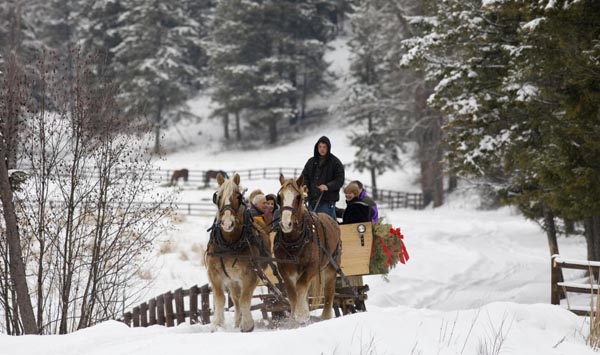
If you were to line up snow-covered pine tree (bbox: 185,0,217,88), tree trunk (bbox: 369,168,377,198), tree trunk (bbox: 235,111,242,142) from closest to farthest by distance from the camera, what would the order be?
tree trunk (bbox: 369,168,377,198), tree trunk (bbox: 235,111,242,142), snow-covered pine tree (bbox: 185,0,217,88)

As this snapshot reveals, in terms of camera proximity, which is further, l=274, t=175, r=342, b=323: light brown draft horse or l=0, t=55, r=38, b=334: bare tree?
l=0, t=55, r=38, b=334: bare tree

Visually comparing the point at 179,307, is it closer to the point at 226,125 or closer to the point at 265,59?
the point at 265,59

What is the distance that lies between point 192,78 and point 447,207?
30.3 metres

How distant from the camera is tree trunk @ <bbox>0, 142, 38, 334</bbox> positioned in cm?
833

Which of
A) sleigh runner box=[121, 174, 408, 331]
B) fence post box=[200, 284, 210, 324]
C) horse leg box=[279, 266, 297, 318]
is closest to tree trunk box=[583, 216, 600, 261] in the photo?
sleigh runner box=[121, 174, 408, 331]

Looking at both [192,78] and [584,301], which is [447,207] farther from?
[192,78]

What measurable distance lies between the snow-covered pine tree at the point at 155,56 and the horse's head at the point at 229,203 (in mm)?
43070

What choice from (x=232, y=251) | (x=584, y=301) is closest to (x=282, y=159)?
(x=584, y=301)

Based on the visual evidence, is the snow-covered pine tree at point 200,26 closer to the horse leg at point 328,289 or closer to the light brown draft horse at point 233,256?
the horse leg at point 328,289

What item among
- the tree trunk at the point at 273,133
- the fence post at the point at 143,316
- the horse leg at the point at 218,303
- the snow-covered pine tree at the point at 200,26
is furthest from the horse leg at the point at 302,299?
the snow-covered pine tree at the point at 200,26

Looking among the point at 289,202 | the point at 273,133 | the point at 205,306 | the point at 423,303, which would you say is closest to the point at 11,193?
the point at 289,202

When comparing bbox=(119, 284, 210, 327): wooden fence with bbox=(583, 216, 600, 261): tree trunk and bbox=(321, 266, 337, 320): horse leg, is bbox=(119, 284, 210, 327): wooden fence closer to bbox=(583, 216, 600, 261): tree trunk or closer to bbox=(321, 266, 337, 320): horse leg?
bbox=(321, 266, 337, 320): horse leg

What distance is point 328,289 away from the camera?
896 cm

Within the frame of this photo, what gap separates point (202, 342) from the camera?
17.4ft
